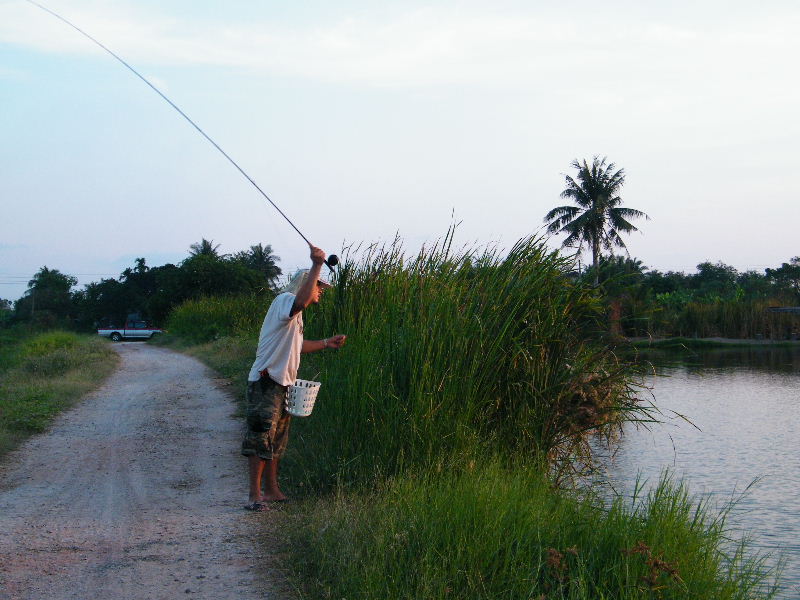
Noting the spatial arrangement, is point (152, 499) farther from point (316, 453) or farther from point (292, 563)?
point (292, 563)

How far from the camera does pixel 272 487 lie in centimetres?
650

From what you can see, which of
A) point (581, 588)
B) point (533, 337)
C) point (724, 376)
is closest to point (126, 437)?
point (533, 337)

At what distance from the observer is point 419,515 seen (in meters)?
4.95

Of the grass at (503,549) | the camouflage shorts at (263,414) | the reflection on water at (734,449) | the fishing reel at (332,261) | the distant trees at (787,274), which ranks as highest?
the distant trees at (787,274)

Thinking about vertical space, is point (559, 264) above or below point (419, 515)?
above

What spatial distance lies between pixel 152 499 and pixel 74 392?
8098 millimetres

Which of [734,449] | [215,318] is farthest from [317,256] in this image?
[215,318]

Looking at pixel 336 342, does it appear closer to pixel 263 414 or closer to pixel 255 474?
pixel 263 414

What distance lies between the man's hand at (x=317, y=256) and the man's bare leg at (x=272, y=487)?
164 cm

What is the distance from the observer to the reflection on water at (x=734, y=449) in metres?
9.01

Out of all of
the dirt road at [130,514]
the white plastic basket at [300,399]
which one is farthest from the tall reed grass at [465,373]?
the dirt road at [130,514]

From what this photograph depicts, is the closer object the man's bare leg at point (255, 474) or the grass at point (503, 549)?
the grass at point (503, 549)

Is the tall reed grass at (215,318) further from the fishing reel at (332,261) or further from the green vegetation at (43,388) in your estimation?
the fishing reel at (332,261)

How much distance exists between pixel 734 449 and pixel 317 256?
34.2 ft
